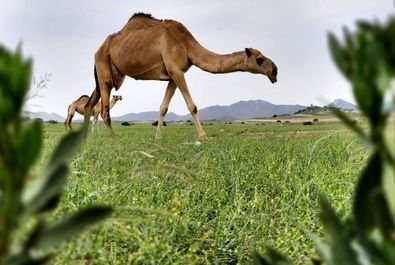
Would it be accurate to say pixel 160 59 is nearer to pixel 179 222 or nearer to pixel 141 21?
pixel 141 21

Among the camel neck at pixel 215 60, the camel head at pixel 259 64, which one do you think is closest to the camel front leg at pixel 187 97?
the camel neck at pixel 215 60

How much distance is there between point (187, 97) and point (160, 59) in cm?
176

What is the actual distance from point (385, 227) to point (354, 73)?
9 centimetres

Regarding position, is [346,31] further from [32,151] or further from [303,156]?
[303,156]

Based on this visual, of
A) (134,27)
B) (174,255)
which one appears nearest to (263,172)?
(174,255)

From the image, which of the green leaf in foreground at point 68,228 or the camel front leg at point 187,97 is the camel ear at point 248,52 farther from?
the green leaf in foreground at point 68,228

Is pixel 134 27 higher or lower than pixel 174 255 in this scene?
higher

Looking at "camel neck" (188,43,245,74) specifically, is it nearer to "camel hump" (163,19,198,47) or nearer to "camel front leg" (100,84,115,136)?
"camel hump" (163,19,198,47)

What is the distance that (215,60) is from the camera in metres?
13.0

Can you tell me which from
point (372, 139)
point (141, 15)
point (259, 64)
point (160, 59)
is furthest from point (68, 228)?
point (141, 15)

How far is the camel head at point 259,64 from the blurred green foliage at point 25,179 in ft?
36.9

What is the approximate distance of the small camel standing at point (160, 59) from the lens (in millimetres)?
12234

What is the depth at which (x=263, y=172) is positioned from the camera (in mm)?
5828

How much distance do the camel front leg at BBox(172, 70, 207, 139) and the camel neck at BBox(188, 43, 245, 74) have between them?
566mm
